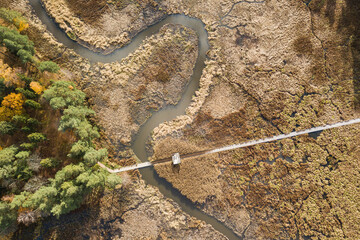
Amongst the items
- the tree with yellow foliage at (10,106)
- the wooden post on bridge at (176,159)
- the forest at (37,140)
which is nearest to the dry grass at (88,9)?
the forest at (37,140)

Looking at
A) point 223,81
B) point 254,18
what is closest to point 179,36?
point 223,81

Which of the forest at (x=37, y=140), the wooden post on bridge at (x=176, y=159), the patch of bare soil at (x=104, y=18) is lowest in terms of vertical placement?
the wooden post on bridge at (x=176, y=159)

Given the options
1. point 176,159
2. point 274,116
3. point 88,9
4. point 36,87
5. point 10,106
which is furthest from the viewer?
point 88,9

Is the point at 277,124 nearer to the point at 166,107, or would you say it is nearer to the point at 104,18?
the point at 166,107

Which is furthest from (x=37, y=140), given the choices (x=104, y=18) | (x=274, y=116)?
(x=274, y=116)

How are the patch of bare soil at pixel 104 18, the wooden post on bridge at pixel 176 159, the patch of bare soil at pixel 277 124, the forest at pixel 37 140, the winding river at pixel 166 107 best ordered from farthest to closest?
the patch of bare soil at pixel 104 18, the winding river at pixel 166 107, the patch of bare soil at pixel 277 124, the wooden post on bridge at pixel 176 159, the forest at pixel 37 140

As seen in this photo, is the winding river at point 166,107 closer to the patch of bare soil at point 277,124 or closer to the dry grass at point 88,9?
the patch of bare soil at point 277,124

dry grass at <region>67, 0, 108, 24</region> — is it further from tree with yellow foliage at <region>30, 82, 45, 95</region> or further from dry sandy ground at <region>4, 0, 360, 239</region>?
tree with yellow foliage at <region>30, 82, 45, 95</region>

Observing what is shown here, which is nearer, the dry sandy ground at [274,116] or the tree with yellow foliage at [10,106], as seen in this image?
the tree with yellow foliage at [10,106]

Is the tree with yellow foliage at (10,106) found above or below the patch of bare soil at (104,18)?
below
